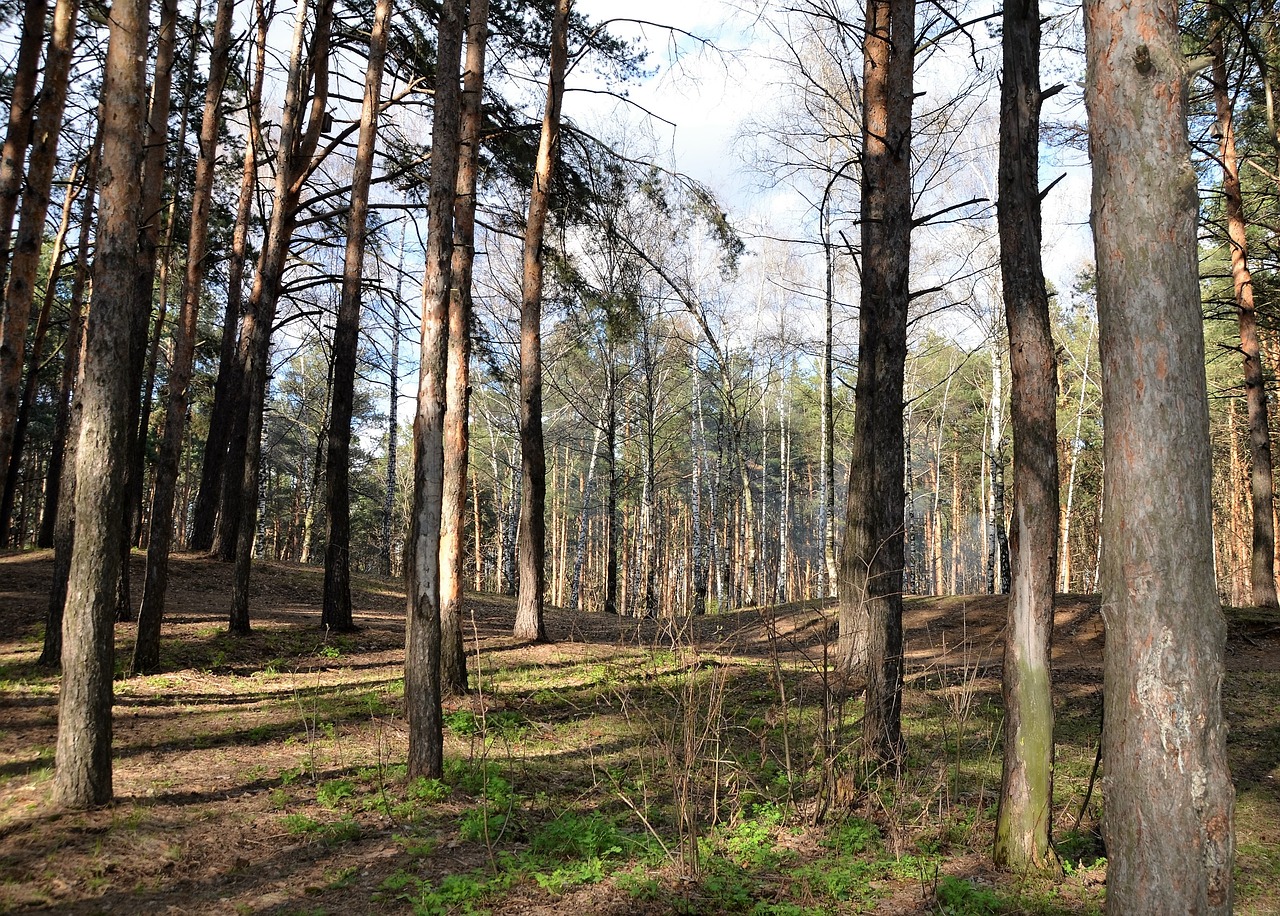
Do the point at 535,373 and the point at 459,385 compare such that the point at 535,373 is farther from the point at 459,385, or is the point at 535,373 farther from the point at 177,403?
the point at 177,403

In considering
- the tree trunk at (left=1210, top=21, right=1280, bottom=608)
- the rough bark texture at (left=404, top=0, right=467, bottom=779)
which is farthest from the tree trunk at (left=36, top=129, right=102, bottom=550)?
the tree trunk at (left=1210, top=21, right=1280, bottom=608)

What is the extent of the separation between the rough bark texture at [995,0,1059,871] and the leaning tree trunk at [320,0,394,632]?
848 centimetres

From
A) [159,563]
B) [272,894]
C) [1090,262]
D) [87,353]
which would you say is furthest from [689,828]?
[1090,262]

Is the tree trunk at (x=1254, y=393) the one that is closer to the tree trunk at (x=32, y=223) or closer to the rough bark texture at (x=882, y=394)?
the rough bark texture at (x=882, y=394)

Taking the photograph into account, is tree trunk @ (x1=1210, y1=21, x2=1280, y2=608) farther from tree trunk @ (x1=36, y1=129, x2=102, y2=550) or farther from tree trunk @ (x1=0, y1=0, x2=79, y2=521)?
tree trunk @ (x1=36, y1=129, x2=102, y2=550)

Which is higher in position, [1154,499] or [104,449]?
[104,449]

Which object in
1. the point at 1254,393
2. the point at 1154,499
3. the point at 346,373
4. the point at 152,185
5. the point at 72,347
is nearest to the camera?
the point at 1154,499

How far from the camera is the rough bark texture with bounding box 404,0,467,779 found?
5605mm

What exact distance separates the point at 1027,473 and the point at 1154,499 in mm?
1864

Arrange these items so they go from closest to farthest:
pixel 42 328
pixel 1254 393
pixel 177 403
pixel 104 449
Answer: pixel 104 449 < pixel 177 403 < pixel 1254 393 < pixel 42 328

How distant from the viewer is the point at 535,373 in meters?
11.4

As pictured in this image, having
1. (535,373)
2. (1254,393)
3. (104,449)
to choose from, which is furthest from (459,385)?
(1254,393)

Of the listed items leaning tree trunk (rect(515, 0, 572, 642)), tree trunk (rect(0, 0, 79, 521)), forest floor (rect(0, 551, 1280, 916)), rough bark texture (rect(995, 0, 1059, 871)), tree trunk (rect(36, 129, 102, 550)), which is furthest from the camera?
tree trunk (rect(36, 129, 102, 550))

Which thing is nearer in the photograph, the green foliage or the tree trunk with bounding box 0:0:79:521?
the green foliage
